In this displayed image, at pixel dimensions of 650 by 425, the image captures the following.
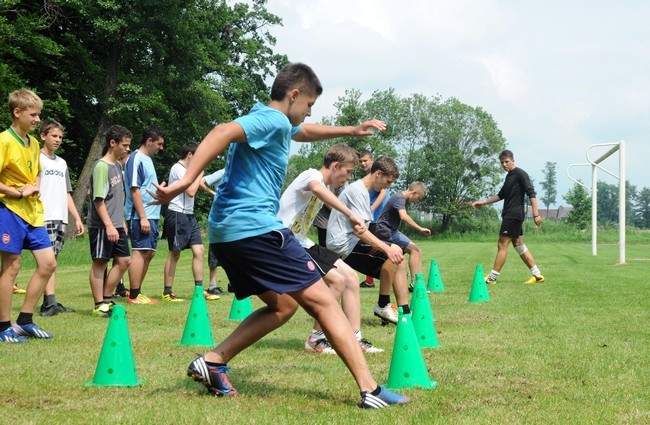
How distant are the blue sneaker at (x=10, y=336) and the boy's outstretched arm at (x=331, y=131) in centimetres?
319

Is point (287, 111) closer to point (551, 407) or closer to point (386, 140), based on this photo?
point (551, 407)

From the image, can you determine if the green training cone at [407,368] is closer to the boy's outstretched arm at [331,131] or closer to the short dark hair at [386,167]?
the boy's outstretched arm at [331,131]

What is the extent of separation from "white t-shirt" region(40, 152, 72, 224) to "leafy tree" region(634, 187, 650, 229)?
7507 inches

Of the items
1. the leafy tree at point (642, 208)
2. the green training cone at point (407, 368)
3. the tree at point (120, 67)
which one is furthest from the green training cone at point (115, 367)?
the leafy tree at point (642, 208)

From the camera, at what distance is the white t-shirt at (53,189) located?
26.1 ft

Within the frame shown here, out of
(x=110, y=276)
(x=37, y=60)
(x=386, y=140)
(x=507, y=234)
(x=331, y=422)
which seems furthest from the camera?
(x=386, y=140)

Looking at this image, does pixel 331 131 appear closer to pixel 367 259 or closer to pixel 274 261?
pixel 274 261

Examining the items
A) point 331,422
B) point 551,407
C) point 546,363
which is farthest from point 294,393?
point 546,363

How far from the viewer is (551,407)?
3.89 metres

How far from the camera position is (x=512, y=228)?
496 inches

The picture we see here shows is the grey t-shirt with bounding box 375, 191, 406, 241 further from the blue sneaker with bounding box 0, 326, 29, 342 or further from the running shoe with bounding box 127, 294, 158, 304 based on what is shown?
the blue sneaker with bounding box 0, 326, 29, 342

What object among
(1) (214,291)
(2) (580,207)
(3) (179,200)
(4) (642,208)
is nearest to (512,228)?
(1) (214,291)

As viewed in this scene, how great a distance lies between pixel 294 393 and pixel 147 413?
920 millimetres

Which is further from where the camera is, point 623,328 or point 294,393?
point 623,328
